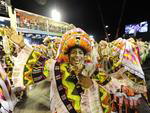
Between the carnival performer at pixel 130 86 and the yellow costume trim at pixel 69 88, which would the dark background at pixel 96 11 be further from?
the yellow costume trim at pixel 69 88

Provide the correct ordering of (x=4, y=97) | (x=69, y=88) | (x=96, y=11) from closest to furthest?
(x=4, y=97)
(x=69, y=88)
(x=96, y=11)

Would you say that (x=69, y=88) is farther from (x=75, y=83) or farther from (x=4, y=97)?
(x=4, y=97)

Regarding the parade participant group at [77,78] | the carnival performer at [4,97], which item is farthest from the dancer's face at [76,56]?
the carnival performer at [4,97]

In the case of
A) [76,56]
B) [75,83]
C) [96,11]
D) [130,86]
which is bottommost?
[130,86]

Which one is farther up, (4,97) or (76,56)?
(76,56)

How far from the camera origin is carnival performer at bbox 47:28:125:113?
1056 millimetres

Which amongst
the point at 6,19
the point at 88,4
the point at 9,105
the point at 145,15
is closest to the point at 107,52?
the point at 9,105

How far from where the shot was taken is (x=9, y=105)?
1.00m

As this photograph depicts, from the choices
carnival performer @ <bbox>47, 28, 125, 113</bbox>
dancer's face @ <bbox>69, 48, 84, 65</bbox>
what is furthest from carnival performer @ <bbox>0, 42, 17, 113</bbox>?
dancer's face @ <bbox>69, 48, 84, 65</bbox>

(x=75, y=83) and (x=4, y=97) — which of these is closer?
(x=4, y=97)

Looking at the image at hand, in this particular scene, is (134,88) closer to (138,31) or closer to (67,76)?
(67,76)

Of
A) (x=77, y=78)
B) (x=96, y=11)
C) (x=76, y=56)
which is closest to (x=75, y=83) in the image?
(x=77, y=78)

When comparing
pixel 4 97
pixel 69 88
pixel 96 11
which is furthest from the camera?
pixel 96 11

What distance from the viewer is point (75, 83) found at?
111 centimetres
